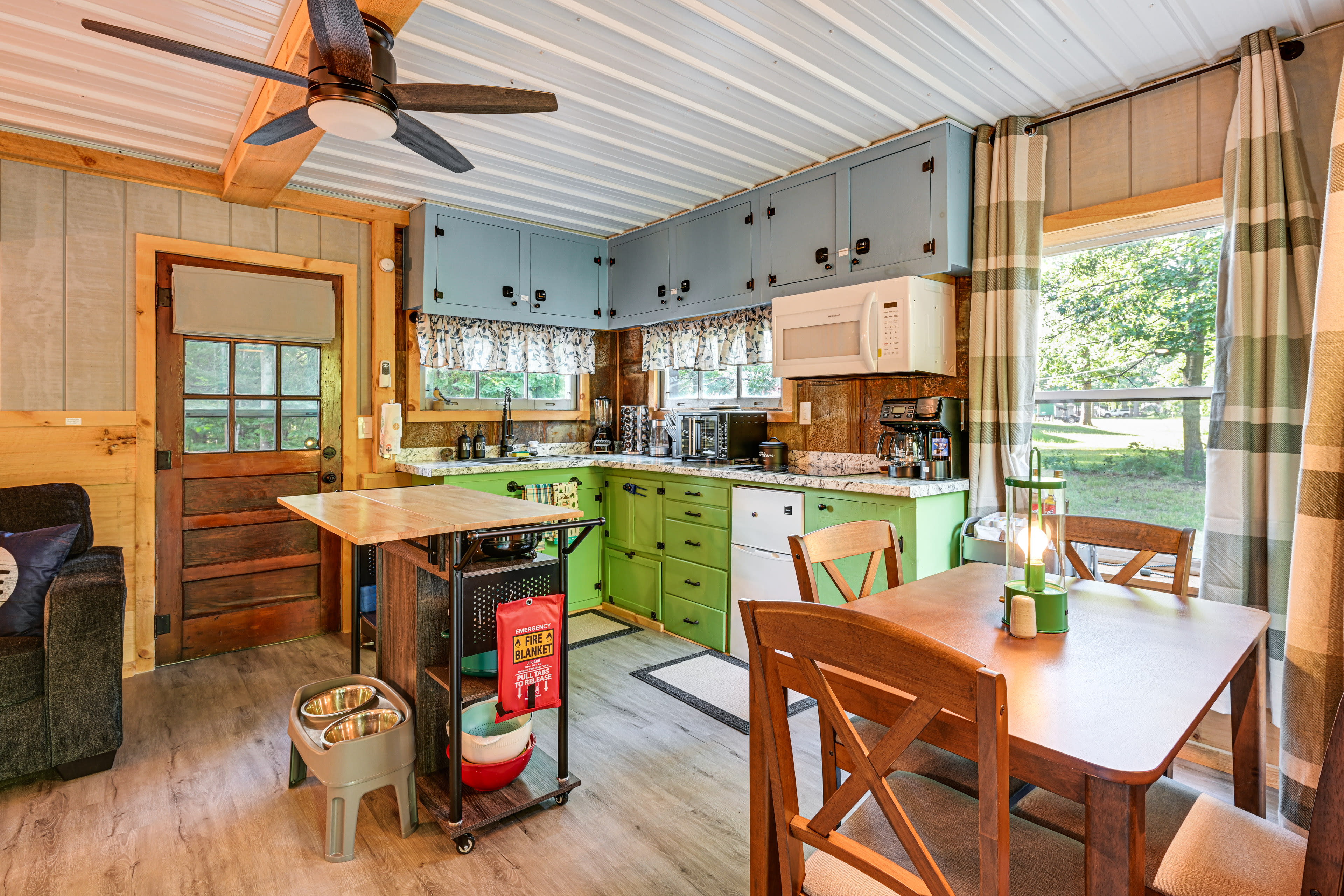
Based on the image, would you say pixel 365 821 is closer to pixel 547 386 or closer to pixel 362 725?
pixel 362 725

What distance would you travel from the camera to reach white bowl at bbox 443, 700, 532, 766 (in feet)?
7.20

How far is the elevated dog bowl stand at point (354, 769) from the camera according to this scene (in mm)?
1964

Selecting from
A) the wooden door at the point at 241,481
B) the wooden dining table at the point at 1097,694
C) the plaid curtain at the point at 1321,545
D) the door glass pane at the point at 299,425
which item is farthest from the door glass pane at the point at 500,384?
the plaid curtain at the point at 1321,545

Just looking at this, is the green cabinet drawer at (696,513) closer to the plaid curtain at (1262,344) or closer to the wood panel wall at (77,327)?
the plaid curtain at (1262,344)

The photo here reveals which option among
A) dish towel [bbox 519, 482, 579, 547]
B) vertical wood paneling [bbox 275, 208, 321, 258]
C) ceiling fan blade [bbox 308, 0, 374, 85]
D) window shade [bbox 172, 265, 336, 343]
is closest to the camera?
ceiling fan blade [bbox 308, 0, 374, 85]

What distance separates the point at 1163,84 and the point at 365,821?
152 inches

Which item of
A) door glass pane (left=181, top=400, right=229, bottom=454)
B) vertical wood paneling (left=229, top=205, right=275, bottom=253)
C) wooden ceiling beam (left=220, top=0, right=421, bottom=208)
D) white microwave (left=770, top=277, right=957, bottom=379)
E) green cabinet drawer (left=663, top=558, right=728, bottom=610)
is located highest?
wooden ceiling beam (left=220, top=0, right=421, bottom=208)

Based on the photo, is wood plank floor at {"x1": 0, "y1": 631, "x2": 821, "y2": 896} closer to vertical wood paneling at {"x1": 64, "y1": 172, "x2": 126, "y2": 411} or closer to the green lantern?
the green lantern

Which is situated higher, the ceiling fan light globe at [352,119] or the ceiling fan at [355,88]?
the ceiling fan at [355,88]

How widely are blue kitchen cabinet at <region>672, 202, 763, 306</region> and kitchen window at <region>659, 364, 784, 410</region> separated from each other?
1.64 feet

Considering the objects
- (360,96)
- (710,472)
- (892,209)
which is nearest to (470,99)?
(360,96)

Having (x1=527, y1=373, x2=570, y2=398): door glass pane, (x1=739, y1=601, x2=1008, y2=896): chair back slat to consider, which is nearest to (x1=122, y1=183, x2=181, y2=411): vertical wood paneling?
(x1=527, y1=373, x2=570, y2=398): door glass pane

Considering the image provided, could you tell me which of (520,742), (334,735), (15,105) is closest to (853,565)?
(520,742)

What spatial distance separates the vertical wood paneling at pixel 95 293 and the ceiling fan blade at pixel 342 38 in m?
2.41
